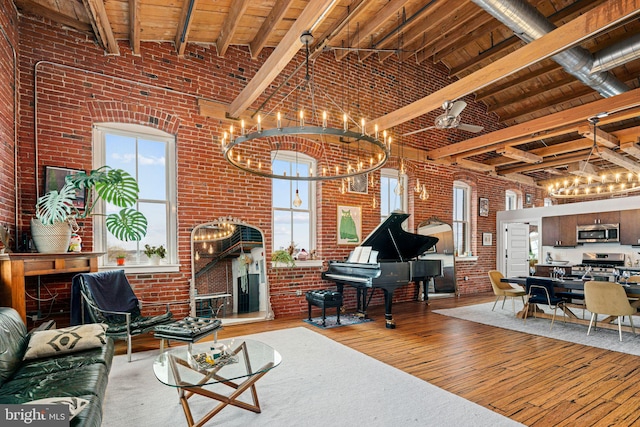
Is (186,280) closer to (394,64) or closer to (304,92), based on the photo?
(304,92)

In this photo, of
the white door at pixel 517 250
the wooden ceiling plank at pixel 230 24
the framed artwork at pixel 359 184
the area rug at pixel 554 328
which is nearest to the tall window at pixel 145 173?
the wooden ceiling plank at pixel 230 24

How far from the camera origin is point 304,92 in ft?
22.3

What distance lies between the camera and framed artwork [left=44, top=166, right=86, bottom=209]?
450cm

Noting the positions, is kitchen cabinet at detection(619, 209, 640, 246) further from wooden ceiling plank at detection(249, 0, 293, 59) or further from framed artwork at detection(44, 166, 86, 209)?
framed artwork at detection(44, 166, 86, 209)

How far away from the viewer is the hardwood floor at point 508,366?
2822mm

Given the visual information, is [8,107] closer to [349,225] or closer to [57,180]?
[57,180]

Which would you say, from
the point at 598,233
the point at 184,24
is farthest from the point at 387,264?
the point at 598,233

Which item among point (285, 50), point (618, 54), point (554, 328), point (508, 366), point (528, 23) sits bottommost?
point (554, 328)

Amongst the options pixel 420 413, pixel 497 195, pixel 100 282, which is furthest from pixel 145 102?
pixel 497 195

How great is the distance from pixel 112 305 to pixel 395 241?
13.5 feet

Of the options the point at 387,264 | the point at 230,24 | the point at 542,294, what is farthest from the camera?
the point at 542,294

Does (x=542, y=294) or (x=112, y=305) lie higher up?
(x=112, y=305)

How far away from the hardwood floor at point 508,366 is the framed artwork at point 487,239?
463 centimetres

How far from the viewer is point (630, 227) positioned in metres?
8.38
